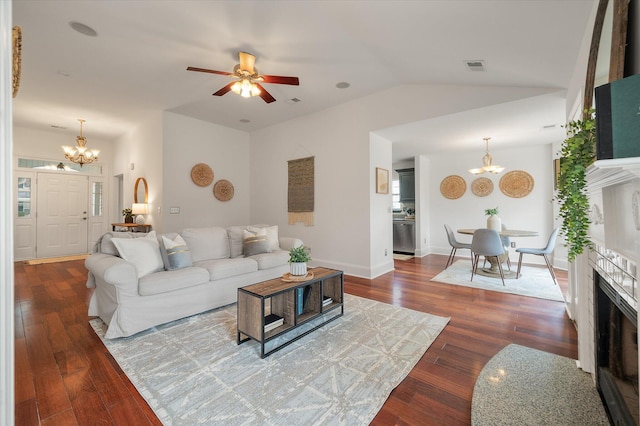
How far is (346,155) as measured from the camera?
4805 mm

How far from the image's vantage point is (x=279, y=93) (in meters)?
4.34

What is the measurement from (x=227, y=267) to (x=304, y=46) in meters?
2.67

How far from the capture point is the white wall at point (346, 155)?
398cm

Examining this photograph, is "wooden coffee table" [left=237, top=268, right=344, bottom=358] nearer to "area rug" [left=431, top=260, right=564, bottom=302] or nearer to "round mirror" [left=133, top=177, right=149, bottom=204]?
"area rug" [left=431, top=260, right=564, bottom=302]

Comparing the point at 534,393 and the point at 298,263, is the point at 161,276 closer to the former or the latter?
the point at 298,263

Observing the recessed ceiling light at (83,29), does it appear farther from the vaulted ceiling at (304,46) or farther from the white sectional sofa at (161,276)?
the white sectional sofa at (161,276)

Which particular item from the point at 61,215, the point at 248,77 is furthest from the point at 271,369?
the point at 61,215

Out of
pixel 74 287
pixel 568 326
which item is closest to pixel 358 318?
pixel 568 326

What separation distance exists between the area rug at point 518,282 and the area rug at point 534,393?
1.86m

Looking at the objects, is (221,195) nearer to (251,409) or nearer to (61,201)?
(61,201)

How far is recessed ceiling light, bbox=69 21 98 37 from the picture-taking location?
2.74 metres

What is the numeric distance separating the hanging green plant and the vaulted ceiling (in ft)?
4.02

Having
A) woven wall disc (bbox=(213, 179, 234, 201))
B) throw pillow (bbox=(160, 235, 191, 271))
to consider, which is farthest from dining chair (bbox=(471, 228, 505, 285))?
woven wall disc (bbox=(213, 179, 234, 201))

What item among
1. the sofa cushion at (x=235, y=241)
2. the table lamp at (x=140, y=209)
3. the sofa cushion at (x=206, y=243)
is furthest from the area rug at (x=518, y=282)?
the table lamp at (x=140, y=209)
